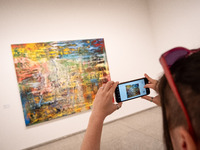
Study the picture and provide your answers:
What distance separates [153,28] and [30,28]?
311cm

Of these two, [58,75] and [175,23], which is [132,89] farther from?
[175,23]

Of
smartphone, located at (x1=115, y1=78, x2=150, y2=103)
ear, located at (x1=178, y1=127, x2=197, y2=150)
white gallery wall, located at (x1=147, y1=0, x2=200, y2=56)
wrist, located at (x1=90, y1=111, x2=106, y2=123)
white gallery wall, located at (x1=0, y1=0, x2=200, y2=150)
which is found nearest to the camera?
ear, located at (x1=178, y1=127, x2=197, y2=150)

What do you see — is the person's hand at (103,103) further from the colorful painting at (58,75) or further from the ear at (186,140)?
the colorful painting at (58,75)

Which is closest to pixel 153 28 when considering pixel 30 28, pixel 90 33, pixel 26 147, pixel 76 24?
pixel 90 33

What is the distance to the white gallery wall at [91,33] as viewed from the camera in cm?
234

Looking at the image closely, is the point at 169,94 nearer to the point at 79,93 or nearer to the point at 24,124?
the point at 79,93

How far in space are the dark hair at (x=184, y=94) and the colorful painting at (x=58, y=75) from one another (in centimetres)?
252

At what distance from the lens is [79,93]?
2.77m

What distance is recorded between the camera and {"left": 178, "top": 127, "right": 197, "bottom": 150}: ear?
24 cm

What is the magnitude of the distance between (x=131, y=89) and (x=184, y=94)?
3.42 ft

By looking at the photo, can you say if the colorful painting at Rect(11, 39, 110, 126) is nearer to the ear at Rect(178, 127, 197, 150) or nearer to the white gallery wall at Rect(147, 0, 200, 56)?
the white gallery wall at Rect(147, 0, 200, 56)

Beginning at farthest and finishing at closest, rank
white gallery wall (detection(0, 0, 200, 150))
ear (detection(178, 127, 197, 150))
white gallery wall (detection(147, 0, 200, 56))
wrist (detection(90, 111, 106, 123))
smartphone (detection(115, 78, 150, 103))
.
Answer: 1. white gallery wall (detection(147, 0, 200, 56))
2. white gallery wall (detection(0, 0, 200, 150))
3. smartphone (detection(115, 78, 150, 103))
4. wrist (detection(90, 111, 106, 123))
5. ear (detection(178, 127, 197, 150))

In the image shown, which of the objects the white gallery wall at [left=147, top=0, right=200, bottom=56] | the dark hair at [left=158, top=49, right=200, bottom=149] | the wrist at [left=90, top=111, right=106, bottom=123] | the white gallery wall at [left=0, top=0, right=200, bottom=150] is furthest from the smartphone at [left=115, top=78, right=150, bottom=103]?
the white gallery wall at [left=147, top=0, right=200, bottom=56]

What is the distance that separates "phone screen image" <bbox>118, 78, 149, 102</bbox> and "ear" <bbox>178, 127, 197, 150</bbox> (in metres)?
0.95
